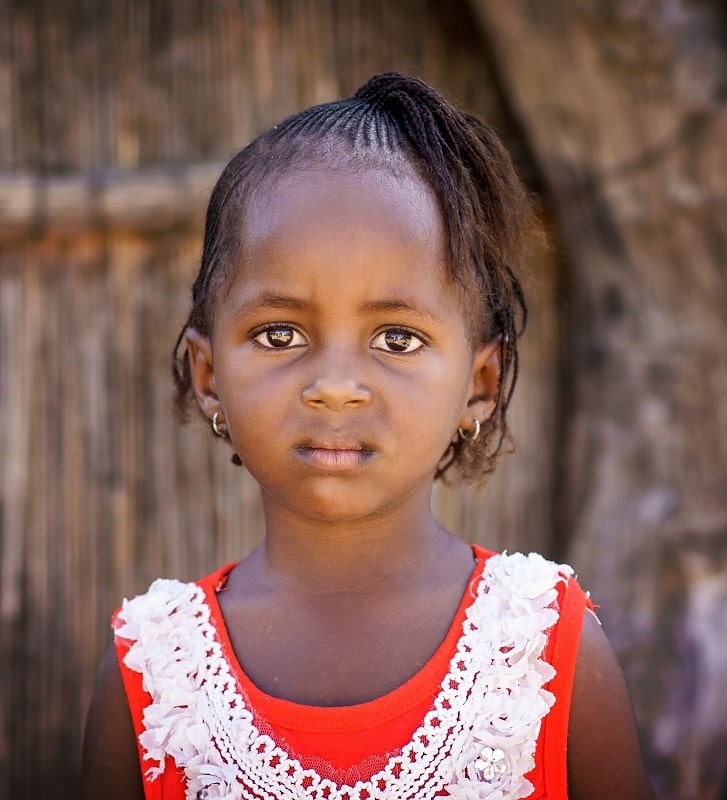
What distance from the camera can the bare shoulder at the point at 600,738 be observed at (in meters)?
1.53

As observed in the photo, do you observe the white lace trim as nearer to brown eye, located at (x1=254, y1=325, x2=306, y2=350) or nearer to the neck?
the neck

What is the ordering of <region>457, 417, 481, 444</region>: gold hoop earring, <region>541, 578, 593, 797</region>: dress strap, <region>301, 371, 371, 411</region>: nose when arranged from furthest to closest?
<region>457, 417, 481, 444</region>: gold hoop earring
<region>541, 578, 593, 797</region>: dress strap
<region>301, 371, 371, 411</region>: nose

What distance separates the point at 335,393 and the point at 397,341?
0.47 feet

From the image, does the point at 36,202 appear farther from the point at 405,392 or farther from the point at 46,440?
the point at 405,392

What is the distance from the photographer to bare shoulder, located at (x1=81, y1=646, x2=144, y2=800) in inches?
63.1

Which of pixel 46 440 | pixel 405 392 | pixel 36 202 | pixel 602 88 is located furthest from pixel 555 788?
pixel 36 202

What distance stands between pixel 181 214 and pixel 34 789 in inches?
60.6

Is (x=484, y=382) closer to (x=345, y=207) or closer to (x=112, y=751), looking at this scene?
(x=345, y=207)

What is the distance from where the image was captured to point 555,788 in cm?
151

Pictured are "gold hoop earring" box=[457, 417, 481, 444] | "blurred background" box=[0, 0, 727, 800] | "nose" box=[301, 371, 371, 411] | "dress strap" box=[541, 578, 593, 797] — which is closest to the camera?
"nose" box=[301, 371, 371, 411]

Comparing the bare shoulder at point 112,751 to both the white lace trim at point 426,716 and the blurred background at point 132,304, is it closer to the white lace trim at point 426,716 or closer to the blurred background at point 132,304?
the white lace trim at point 426,716

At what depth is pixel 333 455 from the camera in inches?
56.1

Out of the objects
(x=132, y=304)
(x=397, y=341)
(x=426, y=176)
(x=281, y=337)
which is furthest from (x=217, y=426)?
(x=132, y=304)

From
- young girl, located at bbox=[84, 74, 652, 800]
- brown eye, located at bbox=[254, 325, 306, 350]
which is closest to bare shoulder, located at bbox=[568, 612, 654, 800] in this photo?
young girl, located at bbox=[84, 74, 652, 800]
